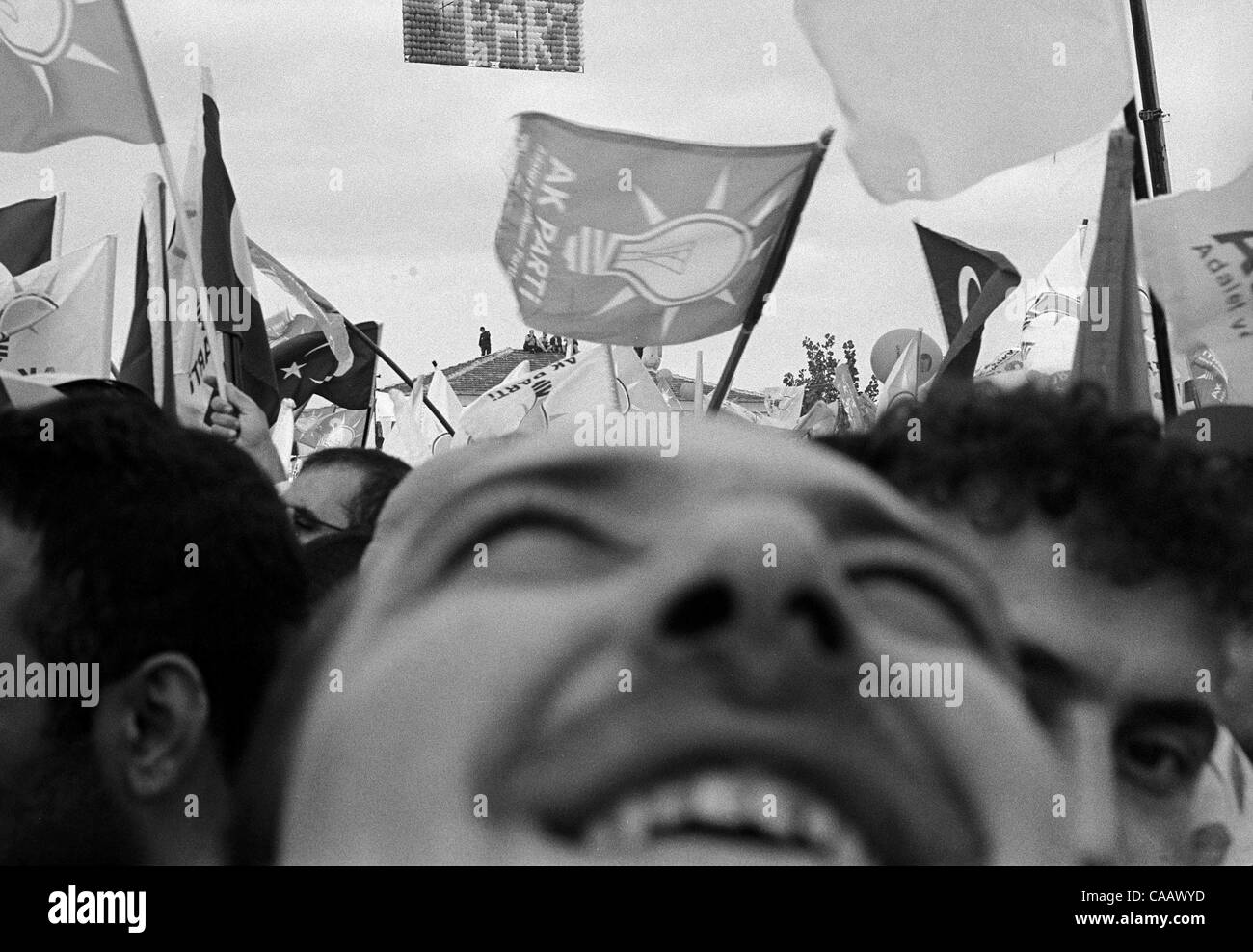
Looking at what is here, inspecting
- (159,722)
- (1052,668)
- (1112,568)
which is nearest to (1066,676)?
(1052,668)

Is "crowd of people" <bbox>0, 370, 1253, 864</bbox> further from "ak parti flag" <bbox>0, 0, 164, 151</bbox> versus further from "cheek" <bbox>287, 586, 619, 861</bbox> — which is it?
"ak parti flag" <bbox>0, 0, 164, 151</bbox>

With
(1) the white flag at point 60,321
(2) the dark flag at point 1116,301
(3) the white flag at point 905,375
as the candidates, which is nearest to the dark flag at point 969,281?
(3) the white flag at point 905,375

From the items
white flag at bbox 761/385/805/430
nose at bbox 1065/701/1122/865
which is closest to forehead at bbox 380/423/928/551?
nose at bbox 1065/701/1122/865

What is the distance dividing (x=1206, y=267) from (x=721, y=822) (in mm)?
2517

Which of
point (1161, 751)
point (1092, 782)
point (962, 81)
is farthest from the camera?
point (962, 81)

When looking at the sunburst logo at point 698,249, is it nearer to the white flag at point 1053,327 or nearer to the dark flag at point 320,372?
the white flag at point 1053,327

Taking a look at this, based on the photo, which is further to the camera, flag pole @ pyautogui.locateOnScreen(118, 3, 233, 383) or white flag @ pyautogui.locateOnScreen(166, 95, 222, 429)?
white flag @ pyautogui.locateOnScreen(166, 95, 222, 429)

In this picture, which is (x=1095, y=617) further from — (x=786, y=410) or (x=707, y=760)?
(x=786, y=410)

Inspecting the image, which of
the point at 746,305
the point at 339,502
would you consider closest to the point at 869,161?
the point at 746,305

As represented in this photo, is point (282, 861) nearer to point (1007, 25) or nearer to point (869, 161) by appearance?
point (869, 161)

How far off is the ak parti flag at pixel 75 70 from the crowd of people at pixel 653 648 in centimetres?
183

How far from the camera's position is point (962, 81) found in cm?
261

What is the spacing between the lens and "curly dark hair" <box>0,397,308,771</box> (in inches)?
57.1
